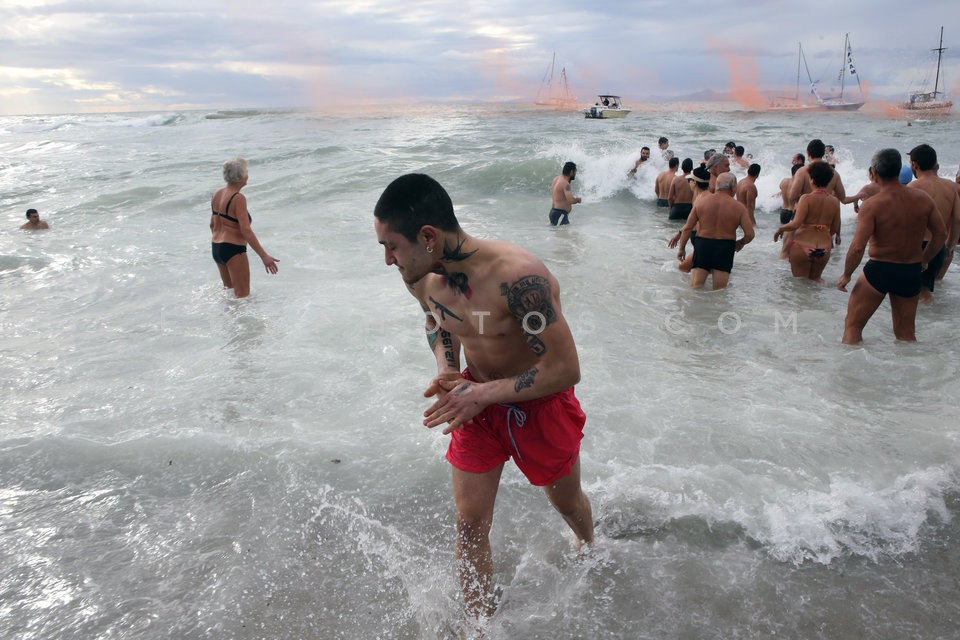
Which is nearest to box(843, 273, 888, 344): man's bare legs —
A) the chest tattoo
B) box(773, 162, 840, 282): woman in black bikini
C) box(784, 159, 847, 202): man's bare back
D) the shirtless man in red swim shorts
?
box(773, 162, 840, 282): woman in black bikini

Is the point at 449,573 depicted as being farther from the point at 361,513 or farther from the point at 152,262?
the point at 152,262

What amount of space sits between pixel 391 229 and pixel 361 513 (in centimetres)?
200

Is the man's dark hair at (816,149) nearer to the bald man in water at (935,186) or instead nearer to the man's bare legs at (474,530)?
the bald man in water at (935,186)

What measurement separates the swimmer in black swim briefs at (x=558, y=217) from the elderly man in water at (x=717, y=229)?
15.3ft

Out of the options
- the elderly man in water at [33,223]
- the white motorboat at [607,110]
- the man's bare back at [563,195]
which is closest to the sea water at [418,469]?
the man's bare back at [563,195]

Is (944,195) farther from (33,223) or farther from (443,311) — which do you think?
(33,223)

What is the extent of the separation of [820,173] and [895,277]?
232 centimetres

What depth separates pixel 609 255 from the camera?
9.73 metres

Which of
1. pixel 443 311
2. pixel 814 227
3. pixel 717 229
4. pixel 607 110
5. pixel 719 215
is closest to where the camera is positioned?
pixel 443 311

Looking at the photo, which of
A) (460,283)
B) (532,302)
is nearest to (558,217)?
(460,283)

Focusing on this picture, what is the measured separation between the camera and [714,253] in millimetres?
7508

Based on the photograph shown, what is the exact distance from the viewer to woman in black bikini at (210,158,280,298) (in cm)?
659

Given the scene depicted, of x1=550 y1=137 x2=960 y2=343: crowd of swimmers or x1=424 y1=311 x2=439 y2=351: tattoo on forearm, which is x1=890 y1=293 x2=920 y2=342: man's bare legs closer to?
x1=550 y1=137 x2=960 y2=343: crowd of swimmers

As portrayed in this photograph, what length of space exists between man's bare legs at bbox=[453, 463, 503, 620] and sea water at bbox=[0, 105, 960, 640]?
0.78 ft
